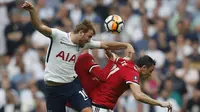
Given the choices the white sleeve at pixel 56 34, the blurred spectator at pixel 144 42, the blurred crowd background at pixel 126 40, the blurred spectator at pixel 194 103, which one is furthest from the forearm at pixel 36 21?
the blurred spectator at pixel 144 42

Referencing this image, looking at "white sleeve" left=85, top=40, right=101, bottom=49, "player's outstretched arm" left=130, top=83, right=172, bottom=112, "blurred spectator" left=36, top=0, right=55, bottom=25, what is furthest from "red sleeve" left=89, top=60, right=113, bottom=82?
"blurred spectator" left=36, top=0, right=55, bottom=25

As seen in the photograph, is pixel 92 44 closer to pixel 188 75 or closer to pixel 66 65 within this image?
pixel 66 65

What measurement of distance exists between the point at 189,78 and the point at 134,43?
1.83m

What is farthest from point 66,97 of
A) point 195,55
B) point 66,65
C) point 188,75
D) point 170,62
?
point 195,55

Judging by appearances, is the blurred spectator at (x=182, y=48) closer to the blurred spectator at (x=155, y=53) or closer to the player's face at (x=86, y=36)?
the blurred spectator at (x=155, y=53)

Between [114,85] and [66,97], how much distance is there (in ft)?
2.76

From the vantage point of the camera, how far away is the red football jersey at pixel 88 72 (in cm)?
1427

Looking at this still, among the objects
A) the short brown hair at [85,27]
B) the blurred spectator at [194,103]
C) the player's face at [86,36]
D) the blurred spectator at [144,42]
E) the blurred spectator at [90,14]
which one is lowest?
the blurred spectator at [194,103]

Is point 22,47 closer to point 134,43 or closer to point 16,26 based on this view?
point 16,26

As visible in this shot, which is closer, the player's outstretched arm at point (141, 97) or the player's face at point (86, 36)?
the player's outstretched arm at point (141, 97)

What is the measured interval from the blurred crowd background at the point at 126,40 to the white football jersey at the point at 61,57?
16.4ft

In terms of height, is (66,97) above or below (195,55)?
above

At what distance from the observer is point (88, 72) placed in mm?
14391

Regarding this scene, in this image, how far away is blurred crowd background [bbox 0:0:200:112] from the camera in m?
19.5
